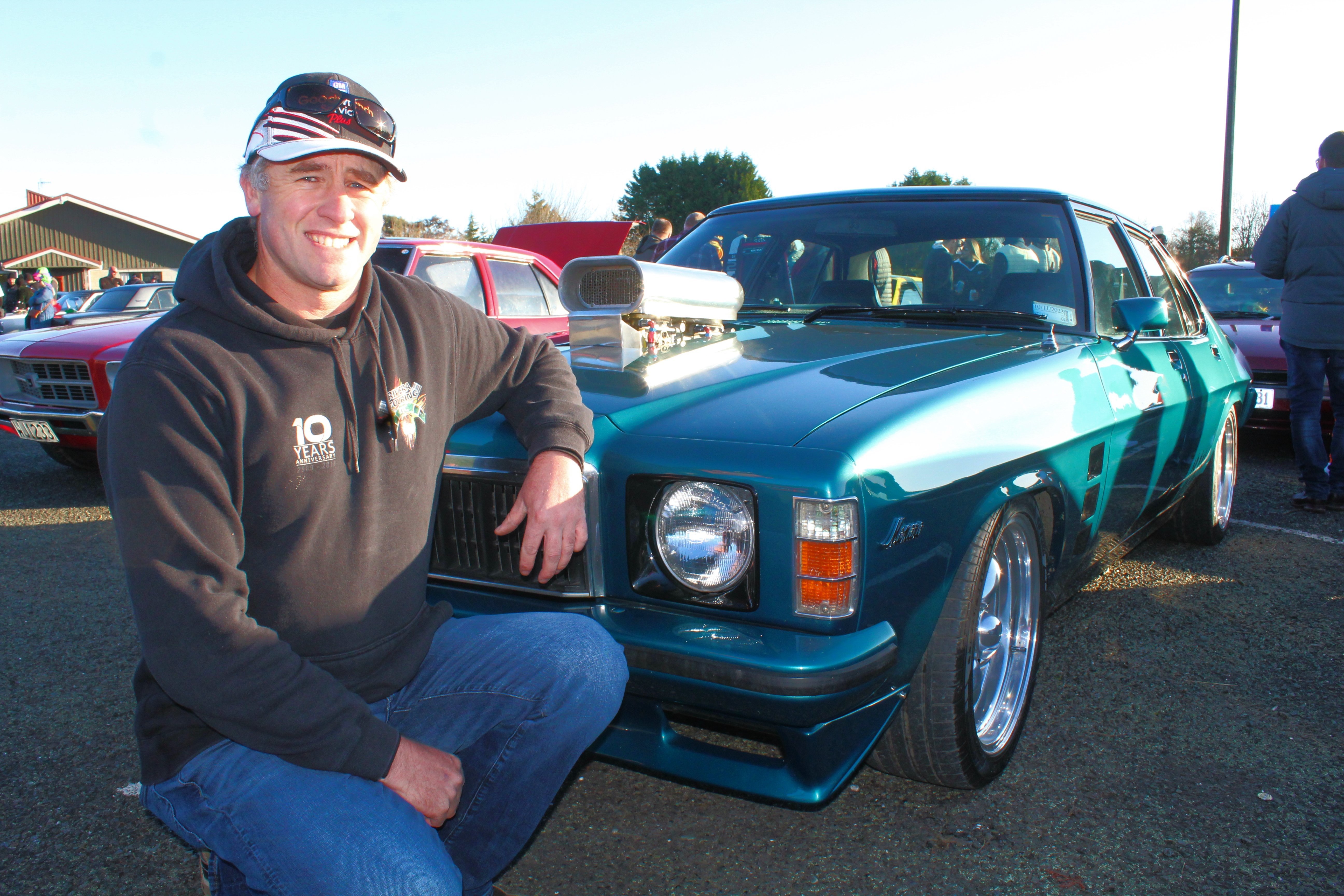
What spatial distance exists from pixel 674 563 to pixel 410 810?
649 millimetres

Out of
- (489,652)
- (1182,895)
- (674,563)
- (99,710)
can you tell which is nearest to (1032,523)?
(1182,895)

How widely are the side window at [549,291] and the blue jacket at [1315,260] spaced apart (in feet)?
14.7

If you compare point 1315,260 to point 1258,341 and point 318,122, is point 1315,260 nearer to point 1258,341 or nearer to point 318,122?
point 1258,341

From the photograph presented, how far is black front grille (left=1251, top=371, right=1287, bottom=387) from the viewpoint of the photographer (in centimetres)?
623

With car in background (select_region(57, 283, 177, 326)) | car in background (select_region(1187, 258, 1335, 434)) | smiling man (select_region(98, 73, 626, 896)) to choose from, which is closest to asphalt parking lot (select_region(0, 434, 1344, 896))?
smiling man (select_region(98, 73, 626, 896))

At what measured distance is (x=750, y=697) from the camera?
1694 mm

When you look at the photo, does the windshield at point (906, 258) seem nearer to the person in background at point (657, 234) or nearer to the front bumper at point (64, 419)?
the front bumper at point (64, 419)

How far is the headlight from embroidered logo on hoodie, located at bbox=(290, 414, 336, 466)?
0.62 metres

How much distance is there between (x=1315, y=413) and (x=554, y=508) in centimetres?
497

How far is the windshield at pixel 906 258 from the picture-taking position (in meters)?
2.92

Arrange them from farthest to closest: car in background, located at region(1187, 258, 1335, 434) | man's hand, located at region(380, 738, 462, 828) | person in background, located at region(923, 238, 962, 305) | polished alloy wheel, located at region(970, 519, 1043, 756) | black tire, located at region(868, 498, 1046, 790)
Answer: car in background, located at region(1187, 258, 1335, 434) < person in background, located at region(923, 238, 962, 305) < polished alloy wheel, located at region(970, 519, 1043, 756) < black tire, located at region(868, 498, 1046, 790) < man's hand, located at region(380, 738, 462, 828)

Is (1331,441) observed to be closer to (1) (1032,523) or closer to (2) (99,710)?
(1) (1032,523)

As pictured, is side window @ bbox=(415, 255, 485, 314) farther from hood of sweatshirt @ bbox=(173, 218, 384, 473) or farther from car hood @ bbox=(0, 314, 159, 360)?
hood of sweatshirt @ bbox=(173, 218, 384, 473)

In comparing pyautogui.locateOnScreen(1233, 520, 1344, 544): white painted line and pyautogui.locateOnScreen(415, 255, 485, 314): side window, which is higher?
pyautogui.locateOnScreen(415, 255, 485, 314): side window
